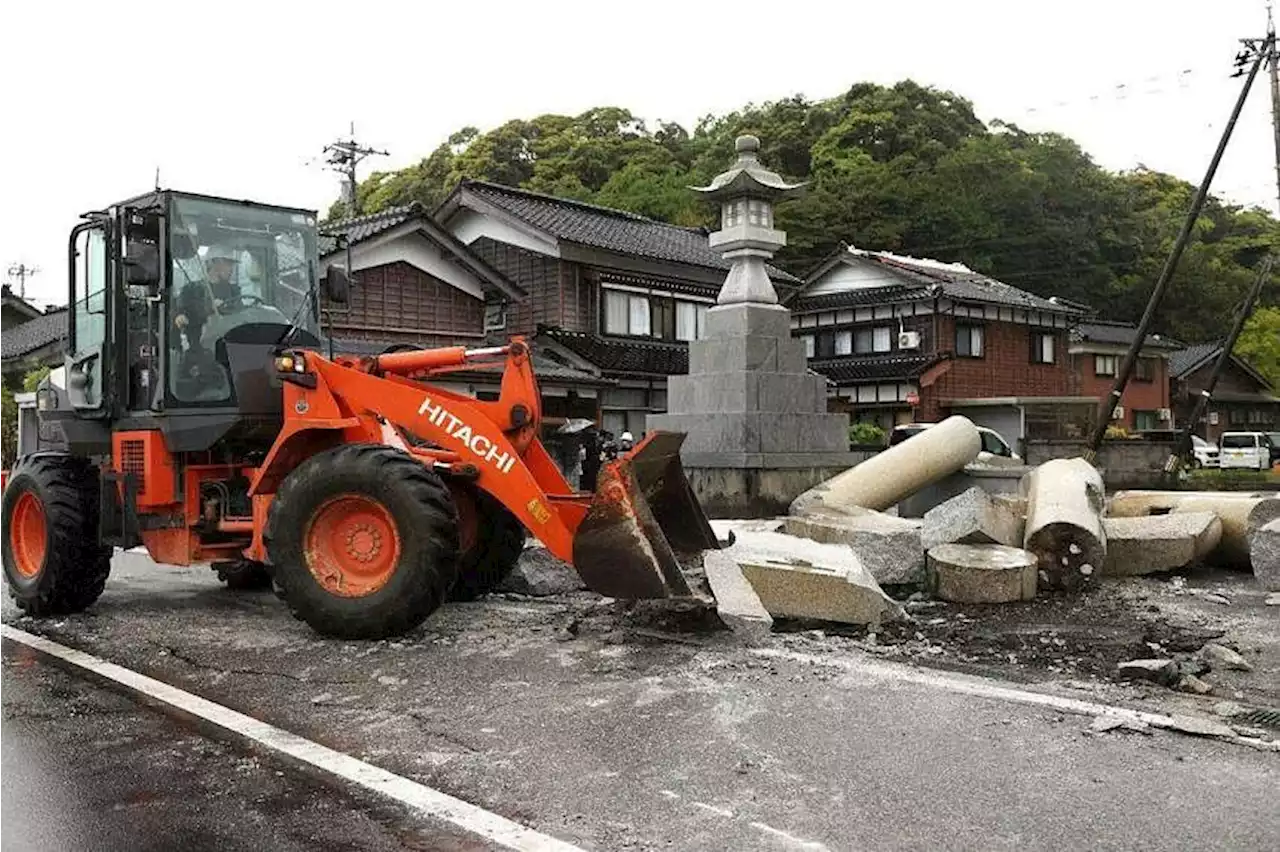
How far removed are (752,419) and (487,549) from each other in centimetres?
494

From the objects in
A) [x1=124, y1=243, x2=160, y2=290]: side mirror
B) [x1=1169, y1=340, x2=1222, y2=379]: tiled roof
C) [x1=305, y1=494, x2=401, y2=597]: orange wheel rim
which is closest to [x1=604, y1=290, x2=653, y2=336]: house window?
[x1=124, y1=243, x2=160, y2=290]: side mirror

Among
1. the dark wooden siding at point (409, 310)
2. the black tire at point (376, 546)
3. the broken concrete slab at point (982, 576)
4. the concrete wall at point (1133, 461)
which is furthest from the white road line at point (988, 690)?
the dark wooden siding at point (409, 310)

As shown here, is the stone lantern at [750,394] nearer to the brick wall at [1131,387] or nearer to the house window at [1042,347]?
the house window at [1042,347]

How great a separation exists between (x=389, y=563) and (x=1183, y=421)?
4657cm

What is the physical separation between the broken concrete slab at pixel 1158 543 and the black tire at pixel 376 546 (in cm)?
553

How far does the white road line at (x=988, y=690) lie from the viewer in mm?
4289

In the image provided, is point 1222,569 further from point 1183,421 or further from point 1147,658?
point 1183,421

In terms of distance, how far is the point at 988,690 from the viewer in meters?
4.93

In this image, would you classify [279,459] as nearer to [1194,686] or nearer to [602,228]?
[1194,686]

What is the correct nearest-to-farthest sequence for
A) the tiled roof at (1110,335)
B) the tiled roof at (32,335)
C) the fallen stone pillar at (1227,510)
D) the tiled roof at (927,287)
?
1. the fallen stone pillar at (1227,510)
2. the tiled roof at (32,335)
3. the tiled roof at (927,287)
4. the tiled roof at (1110,335)

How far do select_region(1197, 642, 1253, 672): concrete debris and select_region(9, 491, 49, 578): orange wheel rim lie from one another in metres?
7.72

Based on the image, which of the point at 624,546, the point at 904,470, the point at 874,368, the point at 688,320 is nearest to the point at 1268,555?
the point at 904,470

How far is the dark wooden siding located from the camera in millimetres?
22766

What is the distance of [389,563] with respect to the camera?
6074mm
